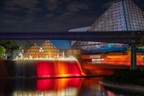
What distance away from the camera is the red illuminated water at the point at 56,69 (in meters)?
76.7

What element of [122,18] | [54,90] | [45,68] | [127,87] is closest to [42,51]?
[122,18]

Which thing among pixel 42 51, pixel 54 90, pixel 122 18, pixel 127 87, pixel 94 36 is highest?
pixel 122 18

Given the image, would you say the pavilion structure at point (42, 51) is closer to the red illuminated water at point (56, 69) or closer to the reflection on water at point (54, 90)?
the red illuminated water at point (56, 69)

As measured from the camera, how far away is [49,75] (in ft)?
252

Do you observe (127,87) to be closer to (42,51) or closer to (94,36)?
(94,36)

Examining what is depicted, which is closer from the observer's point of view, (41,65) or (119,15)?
(41,65)

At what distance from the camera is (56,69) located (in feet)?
259

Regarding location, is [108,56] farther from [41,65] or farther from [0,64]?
[0,64]

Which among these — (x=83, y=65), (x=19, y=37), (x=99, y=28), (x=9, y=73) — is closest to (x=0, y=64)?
(x=9, y=73)

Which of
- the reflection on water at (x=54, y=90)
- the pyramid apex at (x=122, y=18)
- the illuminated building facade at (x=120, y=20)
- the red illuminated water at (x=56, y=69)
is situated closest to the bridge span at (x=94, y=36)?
the red illuminated water at (x=56, y=69)

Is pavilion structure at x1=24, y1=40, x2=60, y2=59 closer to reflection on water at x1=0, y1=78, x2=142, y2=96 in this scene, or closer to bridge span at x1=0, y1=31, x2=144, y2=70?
bridge span at x1=0, y1=31, x2=144, y2=70

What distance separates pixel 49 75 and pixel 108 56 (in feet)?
148

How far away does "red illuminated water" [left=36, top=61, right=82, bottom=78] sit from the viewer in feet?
252

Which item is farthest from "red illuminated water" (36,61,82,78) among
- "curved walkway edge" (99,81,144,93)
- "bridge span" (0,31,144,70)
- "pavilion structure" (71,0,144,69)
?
"pavilion structure" (71,0,144,69)
